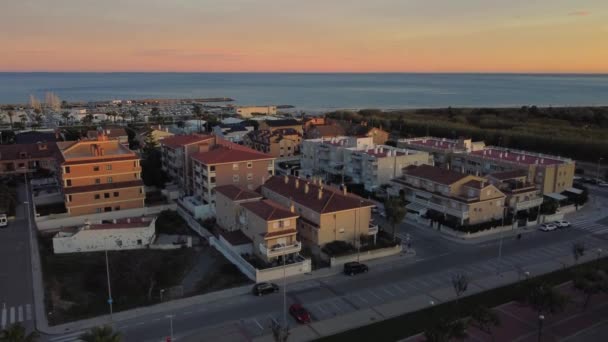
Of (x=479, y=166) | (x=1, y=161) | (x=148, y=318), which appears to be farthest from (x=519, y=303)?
(x=1, y=161)

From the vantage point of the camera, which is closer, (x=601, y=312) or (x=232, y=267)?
(x=601, y=312)

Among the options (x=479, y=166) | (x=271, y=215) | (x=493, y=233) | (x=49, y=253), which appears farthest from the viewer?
(x=479, y=166)

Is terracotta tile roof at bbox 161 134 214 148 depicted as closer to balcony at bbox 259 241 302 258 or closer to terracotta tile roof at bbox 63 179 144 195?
terracotta tile roof at bbox 63 179 144 195

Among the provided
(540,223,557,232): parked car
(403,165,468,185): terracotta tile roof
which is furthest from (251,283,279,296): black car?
(540,223,557,232): parked car

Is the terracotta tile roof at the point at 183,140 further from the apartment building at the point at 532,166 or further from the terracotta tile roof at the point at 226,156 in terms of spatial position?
the apartment building at the point at 532,166

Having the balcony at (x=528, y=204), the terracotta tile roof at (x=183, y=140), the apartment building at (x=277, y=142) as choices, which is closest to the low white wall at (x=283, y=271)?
the balcony at (x=528, y=204)

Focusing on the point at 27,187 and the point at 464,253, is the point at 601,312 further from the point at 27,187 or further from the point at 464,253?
the point at 27,187

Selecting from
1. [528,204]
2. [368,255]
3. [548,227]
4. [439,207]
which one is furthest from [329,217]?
[528,204]
